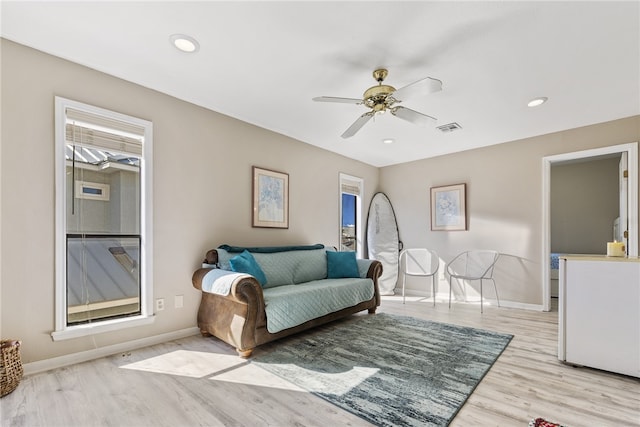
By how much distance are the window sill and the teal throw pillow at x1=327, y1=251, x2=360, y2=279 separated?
2.08 meters

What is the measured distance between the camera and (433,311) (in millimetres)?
4109

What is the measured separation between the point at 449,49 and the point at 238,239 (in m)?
2.77

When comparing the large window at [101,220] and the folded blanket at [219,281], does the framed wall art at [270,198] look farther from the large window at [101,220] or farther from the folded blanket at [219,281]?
the large window at [101,220]

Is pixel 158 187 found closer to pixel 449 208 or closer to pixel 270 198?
pixel 270 198

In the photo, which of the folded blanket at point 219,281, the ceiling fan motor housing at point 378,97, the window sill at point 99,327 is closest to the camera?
the window sill at point 99,327

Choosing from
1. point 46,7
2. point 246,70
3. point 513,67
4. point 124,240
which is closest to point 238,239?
point 124,240

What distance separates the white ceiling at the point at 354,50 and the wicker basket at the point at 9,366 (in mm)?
2110

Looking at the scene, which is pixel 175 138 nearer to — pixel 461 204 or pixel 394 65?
pixel 394 65

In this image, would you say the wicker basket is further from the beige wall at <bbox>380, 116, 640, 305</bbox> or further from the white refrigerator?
the beige wall at <bbox>380, 116, 640, 305</bbox>

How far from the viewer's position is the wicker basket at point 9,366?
6.17ft

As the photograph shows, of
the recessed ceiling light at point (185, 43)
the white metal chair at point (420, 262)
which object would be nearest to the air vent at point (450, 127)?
the white metal chair at point (420, 262)

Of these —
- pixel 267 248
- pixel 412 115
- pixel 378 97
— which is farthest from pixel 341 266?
pixel 378 97

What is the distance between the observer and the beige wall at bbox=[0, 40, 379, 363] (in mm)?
2172

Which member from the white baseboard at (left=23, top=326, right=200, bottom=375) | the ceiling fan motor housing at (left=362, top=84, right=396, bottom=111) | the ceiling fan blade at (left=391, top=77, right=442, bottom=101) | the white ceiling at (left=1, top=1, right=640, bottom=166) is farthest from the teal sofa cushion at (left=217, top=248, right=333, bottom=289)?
the ceiling fan blade at (left=391, top=77, right=442, bottom=101)
